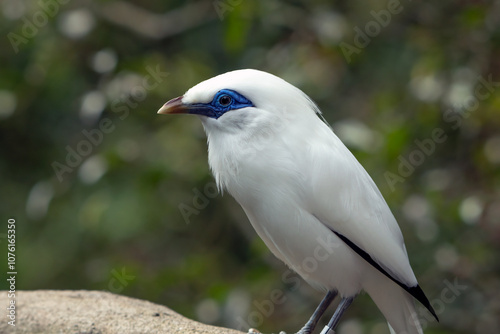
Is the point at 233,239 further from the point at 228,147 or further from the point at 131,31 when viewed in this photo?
the point at 228,147

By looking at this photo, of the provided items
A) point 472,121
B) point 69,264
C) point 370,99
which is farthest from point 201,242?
point 472,121
